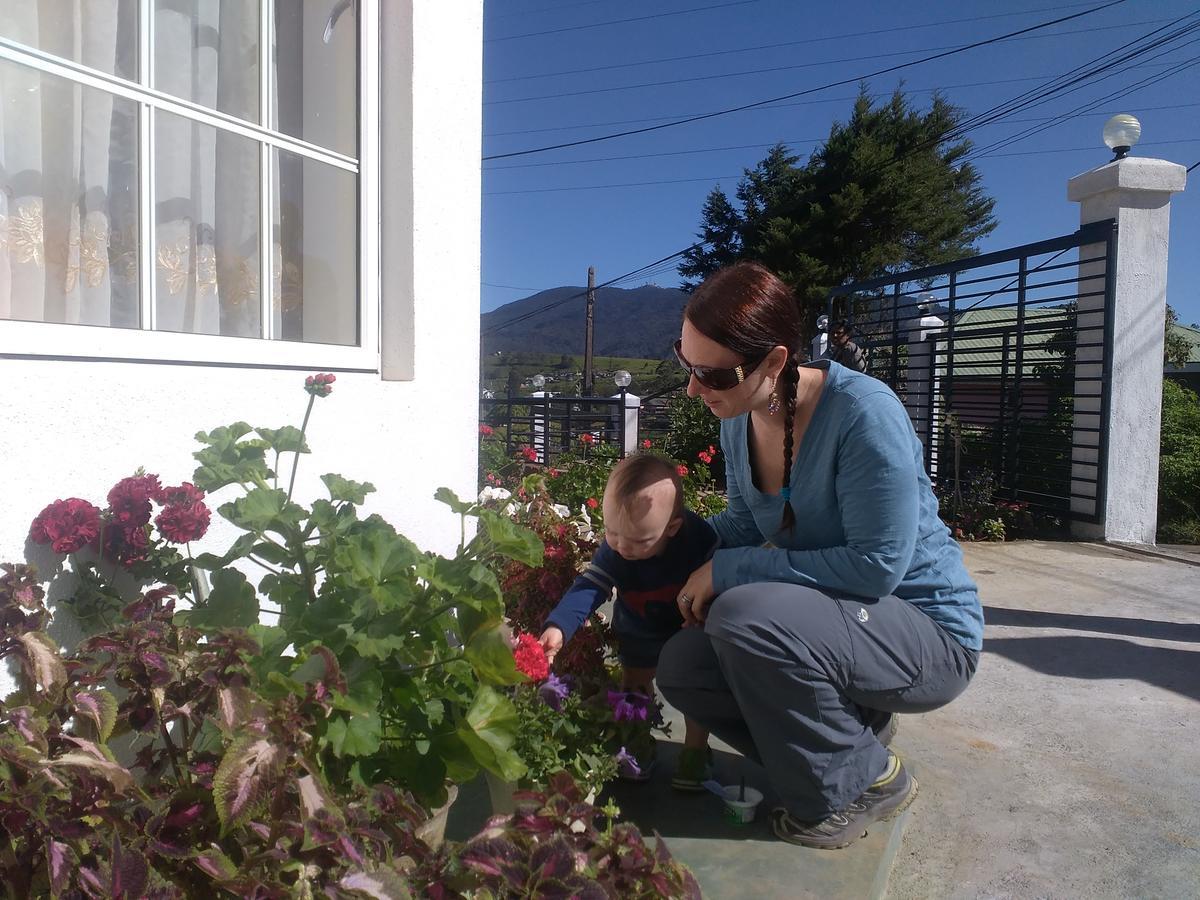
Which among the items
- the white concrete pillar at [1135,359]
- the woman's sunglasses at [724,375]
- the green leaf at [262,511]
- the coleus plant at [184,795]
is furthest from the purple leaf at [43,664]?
the white concrete pillar at [1135,359]

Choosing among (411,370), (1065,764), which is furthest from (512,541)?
(1065,764)

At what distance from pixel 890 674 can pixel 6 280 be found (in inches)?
77.4

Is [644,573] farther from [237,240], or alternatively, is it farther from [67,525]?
[237,240]

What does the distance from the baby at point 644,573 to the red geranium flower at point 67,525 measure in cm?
88

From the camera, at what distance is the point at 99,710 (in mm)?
1039

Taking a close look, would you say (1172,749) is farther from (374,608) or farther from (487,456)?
(487,456)

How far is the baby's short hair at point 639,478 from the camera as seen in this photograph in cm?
199

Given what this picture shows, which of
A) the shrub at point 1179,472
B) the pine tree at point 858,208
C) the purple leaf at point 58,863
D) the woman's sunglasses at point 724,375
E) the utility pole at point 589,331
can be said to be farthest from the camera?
the utility pole at point 589,331

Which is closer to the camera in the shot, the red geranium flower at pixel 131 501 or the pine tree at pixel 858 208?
the red geranium flower at pixel 131 501

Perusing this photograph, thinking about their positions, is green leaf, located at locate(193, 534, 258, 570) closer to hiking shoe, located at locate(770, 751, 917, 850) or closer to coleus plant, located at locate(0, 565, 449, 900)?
coleus plant, located at locate(0, 565, 449, 900)

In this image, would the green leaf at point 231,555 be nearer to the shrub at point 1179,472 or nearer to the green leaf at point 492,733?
the green leaf at point 492,733

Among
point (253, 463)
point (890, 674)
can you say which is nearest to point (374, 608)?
point (253, 463)

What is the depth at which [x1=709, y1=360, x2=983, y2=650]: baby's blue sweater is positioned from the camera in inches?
70.3

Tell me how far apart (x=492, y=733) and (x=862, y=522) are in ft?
2.91
